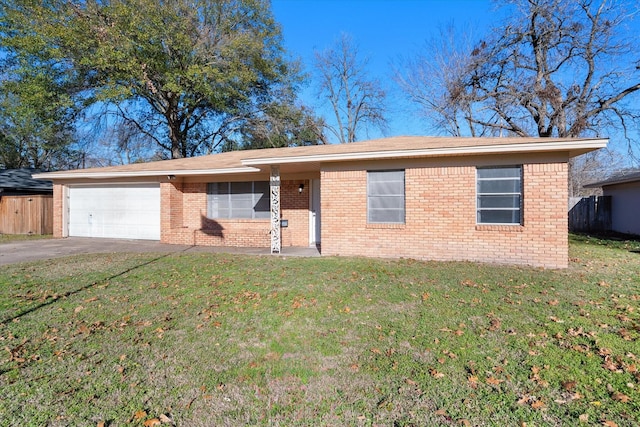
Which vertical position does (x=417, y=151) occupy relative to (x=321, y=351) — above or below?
above

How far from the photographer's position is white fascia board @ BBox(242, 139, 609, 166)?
7.28 metres

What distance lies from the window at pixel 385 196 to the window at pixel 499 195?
1.86 metres

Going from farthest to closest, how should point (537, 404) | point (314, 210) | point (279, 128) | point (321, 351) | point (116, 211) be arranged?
1. point (279, 128)
2. point (116, 211)
3. point (314, 210)
4. point (321, 351)
5. point (537, 404)

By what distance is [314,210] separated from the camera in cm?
1189

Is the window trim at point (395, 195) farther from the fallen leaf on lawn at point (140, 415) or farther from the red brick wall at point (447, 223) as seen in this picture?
the fallen leaf on lawn at point (140, 415)

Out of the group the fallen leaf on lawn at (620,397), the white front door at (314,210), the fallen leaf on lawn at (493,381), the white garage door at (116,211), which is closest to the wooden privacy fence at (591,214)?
the white front door at (314,210)

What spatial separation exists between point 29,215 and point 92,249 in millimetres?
8385

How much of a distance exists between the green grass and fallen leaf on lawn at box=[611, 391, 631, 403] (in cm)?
2

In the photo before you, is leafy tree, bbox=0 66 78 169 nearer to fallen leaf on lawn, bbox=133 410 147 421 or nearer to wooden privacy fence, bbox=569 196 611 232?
fallen leaf on lawn, bbox=133 410 147 421

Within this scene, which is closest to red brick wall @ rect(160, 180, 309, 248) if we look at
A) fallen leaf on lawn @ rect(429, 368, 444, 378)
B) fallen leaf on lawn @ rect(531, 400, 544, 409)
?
fallen leaf on lawn @ rect(429, 368, 444, 378)

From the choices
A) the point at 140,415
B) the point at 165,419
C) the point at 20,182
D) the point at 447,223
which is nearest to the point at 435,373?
the point at 165,419

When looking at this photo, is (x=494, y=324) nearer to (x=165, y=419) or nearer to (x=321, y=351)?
(x=321, y=351)

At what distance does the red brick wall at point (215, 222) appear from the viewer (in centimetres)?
1191

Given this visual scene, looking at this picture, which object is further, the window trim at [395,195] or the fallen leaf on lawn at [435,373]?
the window trim at [395,195]
